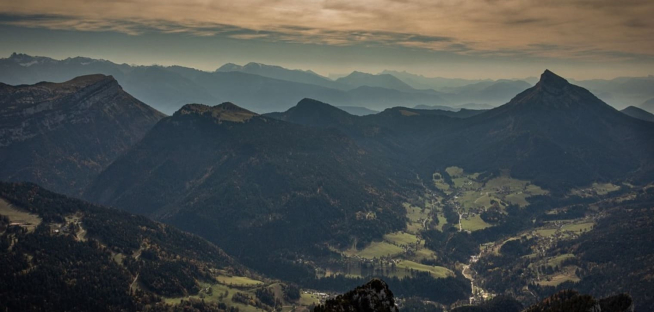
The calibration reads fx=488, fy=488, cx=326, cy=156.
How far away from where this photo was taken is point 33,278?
17712 centimetres

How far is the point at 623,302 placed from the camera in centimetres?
13088

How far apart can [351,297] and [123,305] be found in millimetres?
135452

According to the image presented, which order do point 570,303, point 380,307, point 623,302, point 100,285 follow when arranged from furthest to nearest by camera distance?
point 100,285
point 570,303
point 623,302
point 380,307

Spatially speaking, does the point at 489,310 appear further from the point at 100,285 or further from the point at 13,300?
the point at 13,300

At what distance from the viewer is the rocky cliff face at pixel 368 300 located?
3211 inches

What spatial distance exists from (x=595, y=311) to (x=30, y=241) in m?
206

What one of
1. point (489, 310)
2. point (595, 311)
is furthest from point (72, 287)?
point (595, 311)

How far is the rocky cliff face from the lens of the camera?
81562 millimetres

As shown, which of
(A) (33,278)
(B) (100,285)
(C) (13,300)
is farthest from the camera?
(B) (100,285)

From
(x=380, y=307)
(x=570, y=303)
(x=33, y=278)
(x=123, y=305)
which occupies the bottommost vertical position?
Answer: (x=123, y=305)

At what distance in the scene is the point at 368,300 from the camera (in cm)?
8231

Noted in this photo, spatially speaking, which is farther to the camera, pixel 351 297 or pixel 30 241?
pixel 30 241

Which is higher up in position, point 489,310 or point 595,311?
point 595,311

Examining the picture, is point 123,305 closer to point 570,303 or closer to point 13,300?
point 13,300
